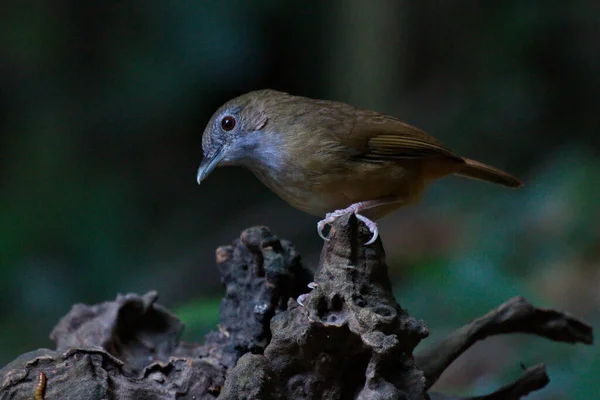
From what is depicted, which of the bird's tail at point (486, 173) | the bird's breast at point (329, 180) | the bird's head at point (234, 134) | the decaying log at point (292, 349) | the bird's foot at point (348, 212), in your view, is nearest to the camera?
the decaying log at point (292, 349)

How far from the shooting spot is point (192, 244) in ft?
20.3

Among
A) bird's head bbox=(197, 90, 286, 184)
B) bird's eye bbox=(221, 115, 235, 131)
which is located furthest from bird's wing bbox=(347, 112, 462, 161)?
bird's eye bbox=(221, 115, 235, 131)

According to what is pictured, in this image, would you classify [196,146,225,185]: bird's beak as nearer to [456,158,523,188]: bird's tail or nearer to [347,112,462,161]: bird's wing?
[347,112,462,161]: bird's wing

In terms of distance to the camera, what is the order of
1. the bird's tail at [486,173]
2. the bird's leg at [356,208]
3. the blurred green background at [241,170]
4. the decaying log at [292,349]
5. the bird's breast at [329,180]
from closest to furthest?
1. the decaying log at [292,349]
2. the bird's leg at [356,208]
3. the bird's breast at [329,180]
4. the bird's tail at [486,173]
5. the blurred green background at [241,170]

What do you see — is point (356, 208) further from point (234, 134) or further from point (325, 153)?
point (234, 134)

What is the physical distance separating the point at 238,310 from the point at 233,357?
0.60 ft

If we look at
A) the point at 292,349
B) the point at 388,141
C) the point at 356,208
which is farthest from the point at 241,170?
the point at 292,349

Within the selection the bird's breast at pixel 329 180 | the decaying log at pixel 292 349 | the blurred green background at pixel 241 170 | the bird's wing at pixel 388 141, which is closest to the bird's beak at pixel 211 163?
the bird's breast at pixel 329 180

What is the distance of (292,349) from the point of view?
1.98 metres

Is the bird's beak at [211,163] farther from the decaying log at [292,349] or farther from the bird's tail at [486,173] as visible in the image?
the bird's tail at [486,173]

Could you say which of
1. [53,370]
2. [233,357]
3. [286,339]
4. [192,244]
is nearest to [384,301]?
[286,339]

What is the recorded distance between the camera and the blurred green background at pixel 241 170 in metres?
4.91

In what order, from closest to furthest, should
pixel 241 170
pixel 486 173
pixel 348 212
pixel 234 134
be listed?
pixel 348 212
pixel 234 134
pixel 486 173
pixel 241 170

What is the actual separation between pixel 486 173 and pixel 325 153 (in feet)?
3.30
